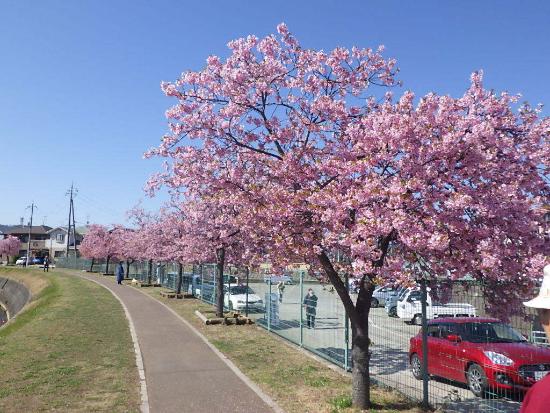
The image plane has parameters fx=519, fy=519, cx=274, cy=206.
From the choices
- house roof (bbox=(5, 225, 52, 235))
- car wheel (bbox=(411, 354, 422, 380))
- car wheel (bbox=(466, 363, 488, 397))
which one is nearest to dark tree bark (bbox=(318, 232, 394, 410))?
car wheel (bbox=(466, 363, 488, 397))

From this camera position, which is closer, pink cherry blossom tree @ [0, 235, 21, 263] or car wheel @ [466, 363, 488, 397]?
car wheel @ [466, 363, 488, 397]

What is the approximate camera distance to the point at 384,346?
11297 mm

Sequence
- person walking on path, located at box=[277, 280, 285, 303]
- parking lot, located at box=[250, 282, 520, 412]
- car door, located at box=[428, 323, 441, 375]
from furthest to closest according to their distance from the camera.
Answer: person walking on path, located at box=[277, 280, 285, 303] < car door, located at box=[428, 323, 441, 375] < parking lot, located at box=[250, 282, 520, 412]

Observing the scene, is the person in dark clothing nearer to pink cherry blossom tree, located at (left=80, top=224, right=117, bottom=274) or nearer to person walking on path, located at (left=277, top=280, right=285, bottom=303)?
person walking on path, located at (left=277, top=280, right=285, bottom=303)

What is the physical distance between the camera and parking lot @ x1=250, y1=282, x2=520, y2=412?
27.3ft

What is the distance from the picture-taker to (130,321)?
18641mm

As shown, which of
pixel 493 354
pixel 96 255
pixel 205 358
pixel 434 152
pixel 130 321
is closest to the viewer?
pixel 434 152

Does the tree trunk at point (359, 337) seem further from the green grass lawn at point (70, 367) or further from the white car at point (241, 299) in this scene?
the white car at point (241, 299)

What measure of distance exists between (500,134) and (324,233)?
2777 mm

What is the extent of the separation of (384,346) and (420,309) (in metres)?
1.96

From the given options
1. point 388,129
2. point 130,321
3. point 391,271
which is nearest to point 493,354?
point 391,271

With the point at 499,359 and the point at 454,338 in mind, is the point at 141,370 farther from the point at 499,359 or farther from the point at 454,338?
the point at 499,359

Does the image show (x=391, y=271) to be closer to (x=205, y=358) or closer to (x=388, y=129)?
(x=388, y=129)

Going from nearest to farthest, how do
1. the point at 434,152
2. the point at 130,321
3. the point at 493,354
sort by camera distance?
the point at 434,152 → the point at 493,354 → the point at 130,321
